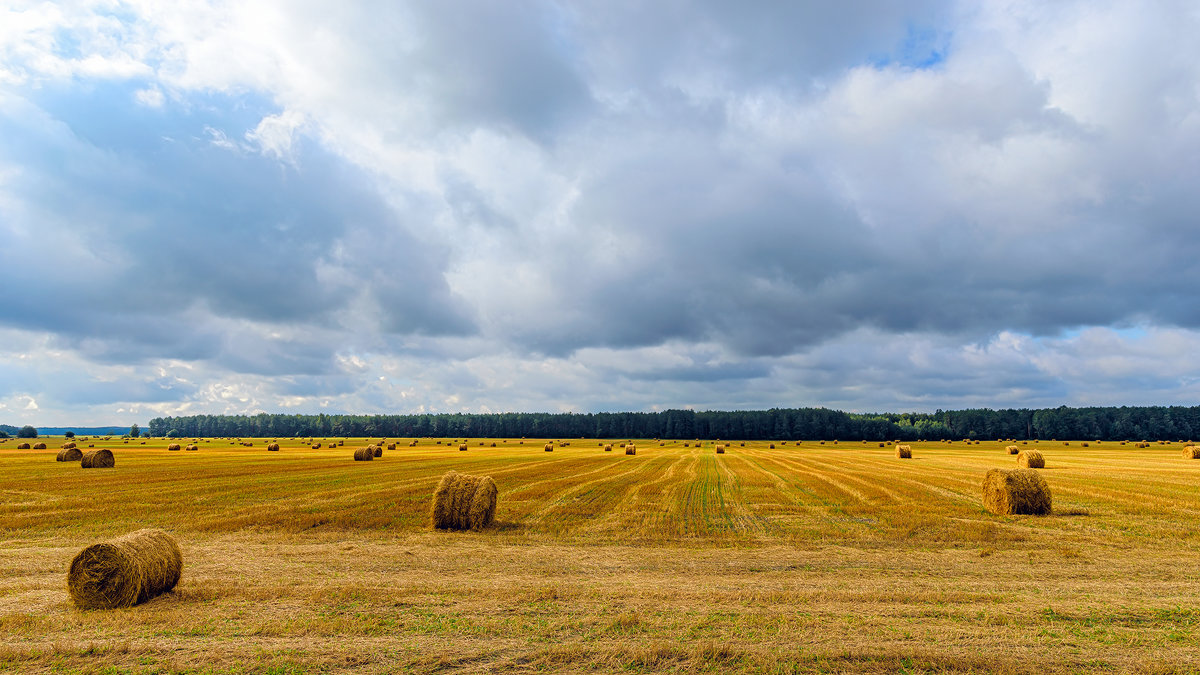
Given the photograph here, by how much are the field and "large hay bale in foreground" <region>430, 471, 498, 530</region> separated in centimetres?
60

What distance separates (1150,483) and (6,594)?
41.6m

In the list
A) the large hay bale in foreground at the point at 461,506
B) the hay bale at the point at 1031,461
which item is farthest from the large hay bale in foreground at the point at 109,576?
the hay bale at the point at 1031,461

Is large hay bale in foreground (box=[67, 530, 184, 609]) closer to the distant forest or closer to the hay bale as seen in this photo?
the hay bale

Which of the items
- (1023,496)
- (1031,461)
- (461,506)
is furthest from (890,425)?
(461,506)

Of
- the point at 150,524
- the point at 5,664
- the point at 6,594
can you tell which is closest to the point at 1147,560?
the point at 5,664

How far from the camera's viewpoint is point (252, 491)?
26.6m

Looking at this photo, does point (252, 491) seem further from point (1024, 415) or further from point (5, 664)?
point (1024, 415)

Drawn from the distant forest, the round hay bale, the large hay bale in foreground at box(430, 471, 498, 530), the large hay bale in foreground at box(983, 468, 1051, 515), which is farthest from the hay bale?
the distant forest

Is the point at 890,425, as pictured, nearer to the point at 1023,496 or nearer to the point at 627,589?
the point at 1023,496

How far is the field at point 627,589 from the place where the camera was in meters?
7.80

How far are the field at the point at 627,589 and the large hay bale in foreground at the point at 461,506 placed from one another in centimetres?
60

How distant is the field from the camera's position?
25.6ft

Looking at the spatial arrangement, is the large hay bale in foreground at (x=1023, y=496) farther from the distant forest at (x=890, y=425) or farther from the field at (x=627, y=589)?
the distant forest at (x=890, y=425)

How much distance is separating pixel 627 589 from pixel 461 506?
8.18 meters
